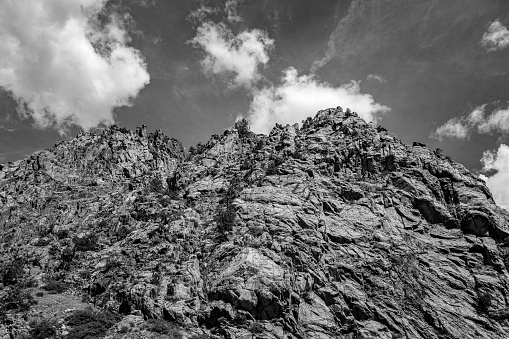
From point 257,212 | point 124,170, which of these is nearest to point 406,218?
point 257,212

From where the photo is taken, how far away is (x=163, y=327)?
46969mm

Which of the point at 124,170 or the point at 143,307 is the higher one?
the point at 124,170

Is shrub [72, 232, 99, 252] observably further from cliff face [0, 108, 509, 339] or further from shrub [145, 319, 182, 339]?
shrub [145, 319, 182, 339]

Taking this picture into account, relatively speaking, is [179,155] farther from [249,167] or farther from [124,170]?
[249,167]

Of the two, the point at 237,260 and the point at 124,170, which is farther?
the point at 124,170

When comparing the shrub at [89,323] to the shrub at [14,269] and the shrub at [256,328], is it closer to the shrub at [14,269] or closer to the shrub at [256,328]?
the shrub at [14,269]

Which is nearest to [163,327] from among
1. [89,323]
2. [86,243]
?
[89,323]

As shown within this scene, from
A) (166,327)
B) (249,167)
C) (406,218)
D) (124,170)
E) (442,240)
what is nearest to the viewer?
(166,327)

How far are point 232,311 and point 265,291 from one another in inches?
220

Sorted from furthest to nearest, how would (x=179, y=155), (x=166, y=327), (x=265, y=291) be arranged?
(x=179, y=155)
(x=265, y=291)
(x=166, y=327)

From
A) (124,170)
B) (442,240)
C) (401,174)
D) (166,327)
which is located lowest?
(166,327)

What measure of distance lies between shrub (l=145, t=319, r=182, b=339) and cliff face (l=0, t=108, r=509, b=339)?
1.85 feet

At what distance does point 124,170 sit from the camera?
113375mm

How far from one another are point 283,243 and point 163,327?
79.0 feet
